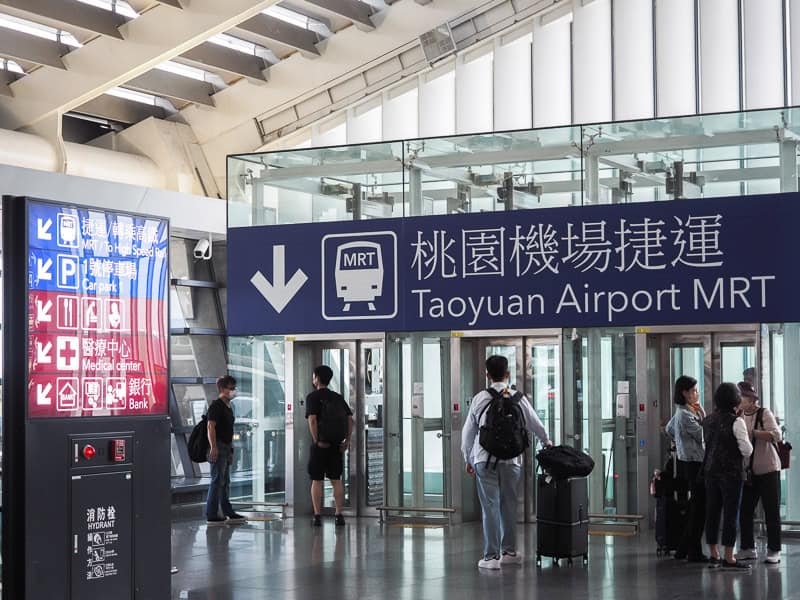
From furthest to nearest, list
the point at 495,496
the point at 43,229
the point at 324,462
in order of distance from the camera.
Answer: the point at 324,462
the point at 495,496
the point at 43,229

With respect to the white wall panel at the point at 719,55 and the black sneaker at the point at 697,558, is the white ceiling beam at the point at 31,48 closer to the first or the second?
the white wall panel at the point at 719,55

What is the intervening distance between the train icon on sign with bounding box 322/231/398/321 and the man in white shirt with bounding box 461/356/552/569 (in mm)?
2838

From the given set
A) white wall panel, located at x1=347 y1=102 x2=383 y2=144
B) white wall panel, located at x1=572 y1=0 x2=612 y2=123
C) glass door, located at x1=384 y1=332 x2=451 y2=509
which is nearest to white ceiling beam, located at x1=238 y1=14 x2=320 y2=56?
white wall panel, located at x1=347 y1=102 x2=383 y2=144

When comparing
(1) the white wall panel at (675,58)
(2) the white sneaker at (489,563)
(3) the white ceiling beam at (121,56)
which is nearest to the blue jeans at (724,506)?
(2) the white sneaker at (489,563)

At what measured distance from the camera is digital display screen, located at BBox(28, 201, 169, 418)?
6223 mm

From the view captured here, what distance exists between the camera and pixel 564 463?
8.83m

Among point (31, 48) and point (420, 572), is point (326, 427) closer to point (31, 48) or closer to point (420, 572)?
point (420, 572)

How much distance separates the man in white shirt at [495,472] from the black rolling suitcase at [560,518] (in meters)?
0.22

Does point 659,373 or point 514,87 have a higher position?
point 514,87

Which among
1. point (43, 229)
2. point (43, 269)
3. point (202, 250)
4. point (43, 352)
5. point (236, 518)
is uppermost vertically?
point (202, 250)

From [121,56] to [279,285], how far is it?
4577 mm

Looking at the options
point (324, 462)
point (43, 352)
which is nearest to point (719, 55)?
point (324, 462)

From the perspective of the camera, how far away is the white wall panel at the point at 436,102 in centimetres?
1766

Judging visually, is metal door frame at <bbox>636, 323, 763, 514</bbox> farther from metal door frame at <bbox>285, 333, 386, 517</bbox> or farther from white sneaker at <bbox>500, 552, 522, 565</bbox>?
metal door frame at <bbox>285, 333, 386, 517</bbox>
